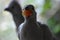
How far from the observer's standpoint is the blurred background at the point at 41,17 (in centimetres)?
128

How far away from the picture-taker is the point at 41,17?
1.34 meters

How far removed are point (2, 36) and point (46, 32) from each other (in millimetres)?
429

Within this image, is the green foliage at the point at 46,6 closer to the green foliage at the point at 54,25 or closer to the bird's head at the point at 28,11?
the green foliage at the point at 54,25

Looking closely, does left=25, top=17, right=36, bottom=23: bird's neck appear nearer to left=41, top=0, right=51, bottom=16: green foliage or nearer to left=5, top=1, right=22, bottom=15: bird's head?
left=5, top=1, right=22, bottom=15: bird's head

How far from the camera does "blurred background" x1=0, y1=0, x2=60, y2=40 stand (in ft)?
4.19

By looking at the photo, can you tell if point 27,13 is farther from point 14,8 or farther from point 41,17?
point 41,17

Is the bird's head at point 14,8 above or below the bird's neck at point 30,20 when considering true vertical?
above

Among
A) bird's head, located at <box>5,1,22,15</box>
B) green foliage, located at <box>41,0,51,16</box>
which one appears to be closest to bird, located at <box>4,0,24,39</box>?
bird's head, located at <box>5,1,22,15</box>

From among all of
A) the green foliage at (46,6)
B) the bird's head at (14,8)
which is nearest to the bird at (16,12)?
the bird's head at (14,8)

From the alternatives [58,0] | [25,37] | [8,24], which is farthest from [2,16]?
[25,37]

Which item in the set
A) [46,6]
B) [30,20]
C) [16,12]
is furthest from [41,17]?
[30,20]

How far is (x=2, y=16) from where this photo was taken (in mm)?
1285

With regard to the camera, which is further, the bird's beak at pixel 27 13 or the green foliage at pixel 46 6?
the green foliage at pixel 46 6

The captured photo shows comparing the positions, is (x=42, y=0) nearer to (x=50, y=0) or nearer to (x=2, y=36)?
(x=50, y=0)
